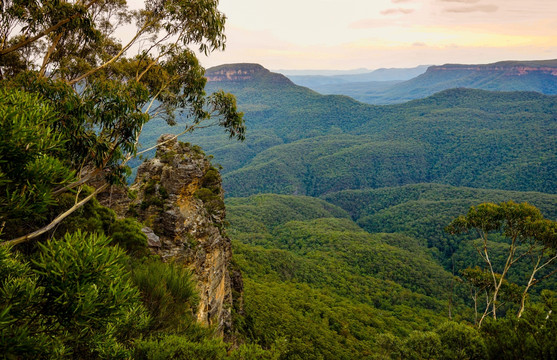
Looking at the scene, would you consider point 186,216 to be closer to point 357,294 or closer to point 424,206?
point 357,294

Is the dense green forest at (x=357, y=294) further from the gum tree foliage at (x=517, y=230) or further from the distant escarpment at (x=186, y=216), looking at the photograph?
the distant escarpment at (x=186, y=216)

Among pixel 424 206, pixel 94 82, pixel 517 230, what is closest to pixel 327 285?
pixel 517 230

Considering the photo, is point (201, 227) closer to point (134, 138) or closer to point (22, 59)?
point (134, 138)

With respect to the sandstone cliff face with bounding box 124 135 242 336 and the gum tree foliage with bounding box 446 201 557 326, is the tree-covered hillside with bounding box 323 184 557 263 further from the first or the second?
the sandstone cliff face with bounding box 124 135 242 336

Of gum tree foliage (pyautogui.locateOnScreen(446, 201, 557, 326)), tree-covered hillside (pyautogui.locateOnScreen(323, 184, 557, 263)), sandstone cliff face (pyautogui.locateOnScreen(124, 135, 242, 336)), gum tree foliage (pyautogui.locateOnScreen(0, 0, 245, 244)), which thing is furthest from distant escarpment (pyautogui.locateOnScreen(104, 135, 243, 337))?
tree-covered hillside (pyautogui.locateOnScreen(323, 184, 557, 263))

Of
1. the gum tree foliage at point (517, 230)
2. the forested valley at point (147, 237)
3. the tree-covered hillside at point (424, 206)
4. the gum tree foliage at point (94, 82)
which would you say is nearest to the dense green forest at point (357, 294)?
the forested valley at point (147, 237)

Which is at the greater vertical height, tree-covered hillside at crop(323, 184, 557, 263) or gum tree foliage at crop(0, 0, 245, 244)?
gum tree foliage at crop(0, 0, 245, 244)

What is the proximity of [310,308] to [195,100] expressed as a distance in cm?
3399

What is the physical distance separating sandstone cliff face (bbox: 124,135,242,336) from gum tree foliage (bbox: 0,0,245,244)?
3.77 m

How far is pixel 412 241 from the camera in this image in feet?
308

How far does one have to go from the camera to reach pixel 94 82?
24.5ft

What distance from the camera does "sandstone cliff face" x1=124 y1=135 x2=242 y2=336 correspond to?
14.6 meters

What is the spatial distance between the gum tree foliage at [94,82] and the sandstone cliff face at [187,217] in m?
3.77

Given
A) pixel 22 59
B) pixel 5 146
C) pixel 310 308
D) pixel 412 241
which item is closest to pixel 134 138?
pixel 5 146
